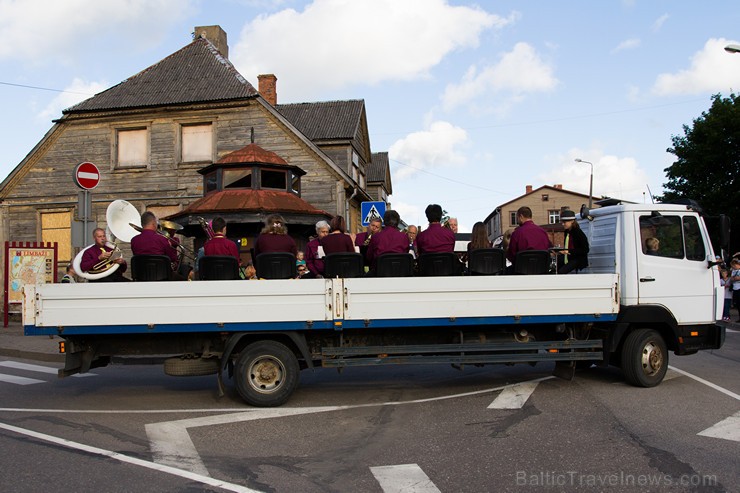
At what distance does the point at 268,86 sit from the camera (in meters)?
29.1

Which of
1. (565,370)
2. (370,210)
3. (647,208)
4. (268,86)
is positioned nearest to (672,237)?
(647,208)

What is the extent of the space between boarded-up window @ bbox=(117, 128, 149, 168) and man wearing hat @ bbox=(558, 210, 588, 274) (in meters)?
18.8

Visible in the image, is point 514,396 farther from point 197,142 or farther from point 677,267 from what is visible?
point 197,142

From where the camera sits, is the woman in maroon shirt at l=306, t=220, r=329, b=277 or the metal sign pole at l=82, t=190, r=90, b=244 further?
the metal sign pole at l=82, t=190, r=90, b=244

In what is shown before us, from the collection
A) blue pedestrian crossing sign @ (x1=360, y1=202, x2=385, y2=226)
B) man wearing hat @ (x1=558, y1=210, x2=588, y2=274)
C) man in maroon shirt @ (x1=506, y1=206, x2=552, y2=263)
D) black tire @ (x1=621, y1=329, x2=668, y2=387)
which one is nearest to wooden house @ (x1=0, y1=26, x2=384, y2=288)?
blue pedestrian crossing sign @ (x1=360, y1=202, x2=385, y2=226)

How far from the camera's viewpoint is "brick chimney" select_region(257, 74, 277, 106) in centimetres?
2895

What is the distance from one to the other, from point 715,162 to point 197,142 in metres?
34.1

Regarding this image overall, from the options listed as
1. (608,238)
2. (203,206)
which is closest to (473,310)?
(608,238)

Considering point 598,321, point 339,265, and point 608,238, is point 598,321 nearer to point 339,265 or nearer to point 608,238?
point 608,238

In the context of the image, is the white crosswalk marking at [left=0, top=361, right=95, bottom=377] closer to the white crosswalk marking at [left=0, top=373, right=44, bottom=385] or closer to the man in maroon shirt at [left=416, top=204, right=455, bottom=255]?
the white crosswalk marking at [left=0, top=373, right=44, bottom=385]

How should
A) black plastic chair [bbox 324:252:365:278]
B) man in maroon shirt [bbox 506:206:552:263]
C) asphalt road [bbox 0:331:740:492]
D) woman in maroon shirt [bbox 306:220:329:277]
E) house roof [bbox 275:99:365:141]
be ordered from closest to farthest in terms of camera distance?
asphalt road [bbox 0:331:740:492]
black plastic chair [bbox 324:252:365:278]
man in maroon shirt [bbox 506:206:552:263]
woman in maroon shirt [bbox 306:220:329:277]
house roof [bbox 275:99:365:141]

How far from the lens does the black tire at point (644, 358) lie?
7703 mm

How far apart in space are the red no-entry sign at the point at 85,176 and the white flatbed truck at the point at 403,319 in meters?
4.03

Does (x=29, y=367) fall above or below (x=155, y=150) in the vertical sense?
below
